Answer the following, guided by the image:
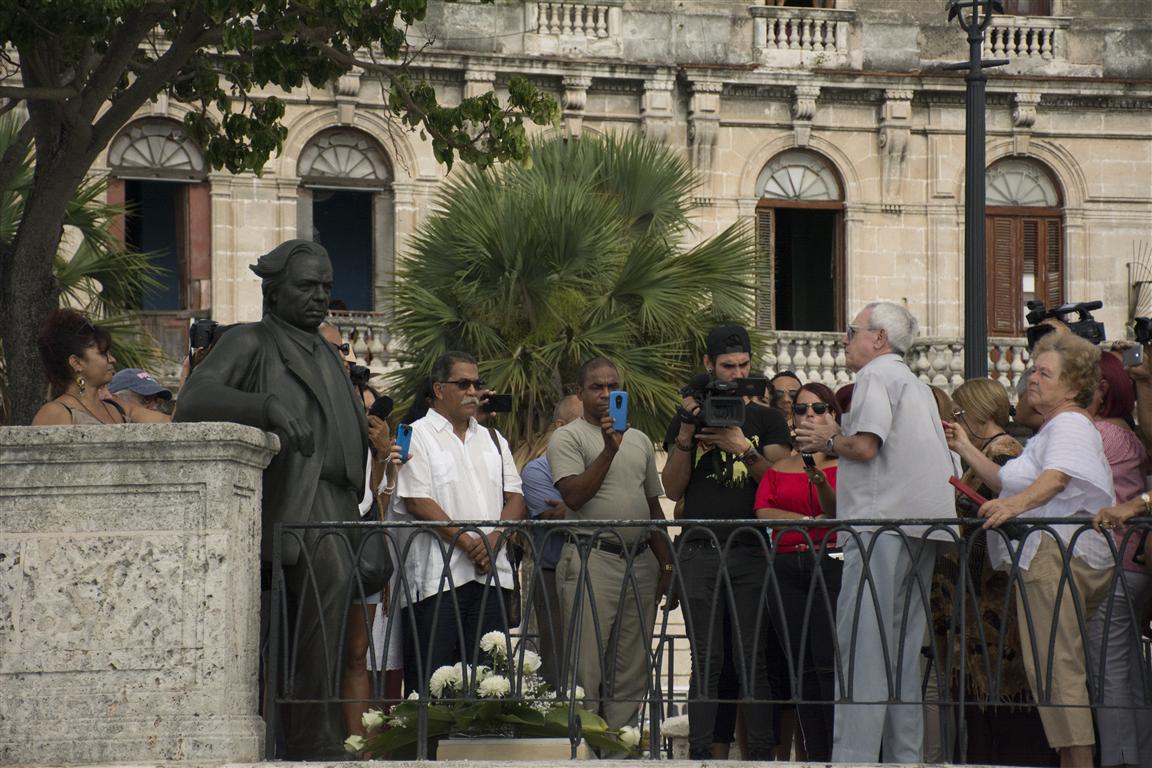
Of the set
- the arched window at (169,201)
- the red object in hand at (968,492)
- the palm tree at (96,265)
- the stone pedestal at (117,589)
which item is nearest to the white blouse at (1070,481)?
the red object in hand at (968,492)

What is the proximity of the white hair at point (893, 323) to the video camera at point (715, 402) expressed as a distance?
74 centimetres

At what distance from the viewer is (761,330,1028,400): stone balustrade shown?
23.6 metres

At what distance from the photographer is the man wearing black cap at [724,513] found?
8.51 m

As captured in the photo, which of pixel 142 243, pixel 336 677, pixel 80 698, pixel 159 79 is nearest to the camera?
pixel 80 698

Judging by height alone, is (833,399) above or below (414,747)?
above

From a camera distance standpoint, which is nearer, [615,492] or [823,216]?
[615,492]

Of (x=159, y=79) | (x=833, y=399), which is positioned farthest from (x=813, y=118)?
(x=833, y=399)

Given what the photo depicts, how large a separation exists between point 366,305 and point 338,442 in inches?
688

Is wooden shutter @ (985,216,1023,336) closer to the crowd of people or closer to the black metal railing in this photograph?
the crowd of people

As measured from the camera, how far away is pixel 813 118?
25.3 meters

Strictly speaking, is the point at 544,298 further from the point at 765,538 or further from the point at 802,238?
the point at 765,538

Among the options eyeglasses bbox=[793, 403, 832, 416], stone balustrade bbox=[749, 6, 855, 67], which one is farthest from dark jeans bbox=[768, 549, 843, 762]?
stone balustrade bbox=[749, 6, 855, 67]

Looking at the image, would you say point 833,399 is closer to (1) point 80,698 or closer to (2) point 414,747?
(2) point 414,747

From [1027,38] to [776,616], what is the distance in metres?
18.6
